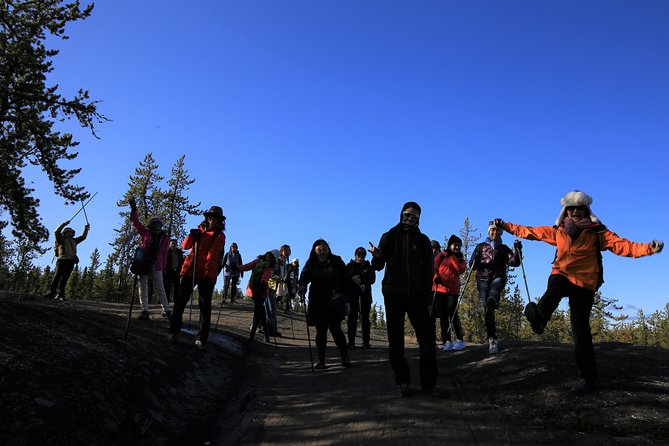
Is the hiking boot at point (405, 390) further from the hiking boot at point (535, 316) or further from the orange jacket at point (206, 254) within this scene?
the orange jacket at point (206, 254)

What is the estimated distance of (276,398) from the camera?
6.43m

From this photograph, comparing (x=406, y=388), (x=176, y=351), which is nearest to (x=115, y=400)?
(x=176, y=351)

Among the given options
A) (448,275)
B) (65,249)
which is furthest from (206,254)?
(65,249)

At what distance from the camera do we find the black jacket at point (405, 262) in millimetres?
6129

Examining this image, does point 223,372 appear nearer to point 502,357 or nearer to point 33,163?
point 502,357

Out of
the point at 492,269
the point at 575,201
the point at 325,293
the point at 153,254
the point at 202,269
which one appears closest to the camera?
the point at 575,201

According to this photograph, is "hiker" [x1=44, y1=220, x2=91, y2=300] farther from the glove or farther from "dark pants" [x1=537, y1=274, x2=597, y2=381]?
"dark pants" [x1=537, y1=274, x2=597, y2=381]

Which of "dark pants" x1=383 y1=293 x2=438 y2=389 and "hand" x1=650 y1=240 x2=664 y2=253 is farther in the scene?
"dark pants" x1=383 y1=293 x2=438 y2=389

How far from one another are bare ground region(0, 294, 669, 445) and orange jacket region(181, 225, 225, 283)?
1311 mm

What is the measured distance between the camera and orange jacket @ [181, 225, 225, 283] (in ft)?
26.8

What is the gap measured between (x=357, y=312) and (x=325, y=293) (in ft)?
10.5

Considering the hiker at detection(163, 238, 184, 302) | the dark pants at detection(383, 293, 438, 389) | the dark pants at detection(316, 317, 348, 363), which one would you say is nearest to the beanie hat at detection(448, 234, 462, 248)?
the dark pants at detection(316, 317, 348, 363)

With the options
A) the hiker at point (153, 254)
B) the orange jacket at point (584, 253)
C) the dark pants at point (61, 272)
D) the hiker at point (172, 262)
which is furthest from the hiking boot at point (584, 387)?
the dark pants at point (61, 272)

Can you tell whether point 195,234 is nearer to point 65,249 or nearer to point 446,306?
point 446,306
